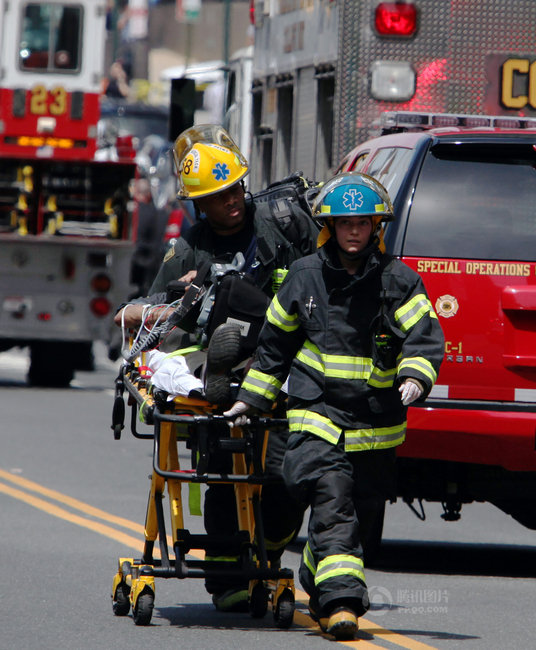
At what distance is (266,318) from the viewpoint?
22.2 ft

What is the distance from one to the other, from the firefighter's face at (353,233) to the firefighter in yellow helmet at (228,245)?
52 centimetres

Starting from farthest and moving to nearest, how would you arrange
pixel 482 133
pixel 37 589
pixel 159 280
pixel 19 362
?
pixel 19 362 → pixel 482 133 → pixel 37 589 → pixel 159 280

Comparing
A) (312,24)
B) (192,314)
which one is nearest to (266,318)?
(192,314)

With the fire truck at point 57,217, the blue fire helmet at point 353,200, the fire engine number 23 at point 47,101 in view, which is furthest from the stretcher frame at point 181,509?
the fire engine number 23 at point 47,101

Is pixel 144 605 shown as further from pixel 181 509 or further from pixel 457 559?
pixel 457 559

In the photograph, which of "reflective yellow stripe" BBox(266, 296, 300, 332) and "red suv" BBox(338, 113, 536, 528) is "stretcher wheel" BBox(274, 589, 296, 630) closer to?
"reflective yellow stripe" BBox(266, 296, 300, 332)

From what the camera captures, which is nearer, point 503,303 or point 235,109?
point 503,303

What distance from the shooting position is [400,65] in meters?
10.6

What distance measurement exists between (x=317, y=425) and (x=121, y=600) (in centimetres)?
116

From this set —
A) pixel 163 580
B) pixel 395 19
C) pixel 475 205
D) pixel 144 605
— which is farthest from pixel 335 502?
pixel 395 19

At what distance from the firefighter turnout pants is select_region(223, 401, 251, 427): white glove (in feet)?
0.74

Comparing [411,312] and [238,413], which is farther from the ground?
[411,312]

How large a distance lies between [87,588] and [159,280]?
58.9 inches

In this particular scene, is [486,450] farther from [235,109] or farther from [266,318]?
[235,109]
